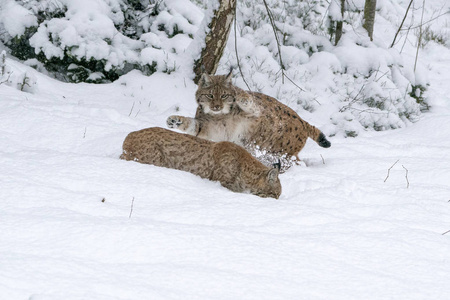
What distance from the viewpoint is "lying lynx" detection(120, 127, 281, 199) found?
16.6 ft

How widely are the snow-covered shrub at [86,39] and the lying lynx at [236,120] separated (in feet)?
9.31

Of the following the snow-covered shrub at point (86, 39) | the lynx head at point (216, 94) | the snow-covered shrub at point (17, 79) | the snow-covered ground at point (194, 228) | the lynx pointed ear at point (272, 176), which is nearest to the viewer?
the snow-covered ground at point (194, 228)

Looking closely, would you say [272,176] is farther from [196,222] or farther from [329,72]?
[329,72]

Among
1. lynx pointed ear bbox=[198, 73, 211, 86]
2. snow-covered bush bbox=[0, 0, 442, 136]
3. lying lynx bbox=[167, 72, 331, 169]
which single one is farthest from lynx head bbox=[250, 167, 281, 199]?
snow-covered bush bbox=[0, 0, 442, 136]

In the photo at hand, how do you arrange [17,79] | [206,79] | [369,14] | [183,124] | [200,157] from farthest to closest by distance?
[369,14] < [17,79] < [206,79] < [183,124] < [200,157]

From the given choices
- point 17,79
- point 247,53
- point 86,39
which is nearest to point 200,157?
point 17,79

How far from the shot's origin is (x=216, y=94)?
6129mm

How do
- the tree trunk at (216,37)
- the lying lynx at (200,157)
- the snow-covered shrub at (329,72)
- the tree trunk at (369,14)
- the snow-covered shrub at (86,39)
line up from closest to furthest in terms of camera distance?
1. the lying lynx at (200,157)
2. the tree trunk at (216,37)
3. the snow-covered shrub at (86,39)
4. the snow-covered shrub at (329,72)
5. the tree trunk at (369,14)

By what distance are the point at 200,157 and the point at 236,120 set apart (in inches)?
44.3

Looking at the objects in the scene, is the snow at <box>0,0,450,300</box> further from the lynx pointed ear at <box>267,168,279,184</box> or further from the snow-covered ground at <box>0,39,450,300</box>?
the lynx pointed ear at <box>267,168,279,184</box>

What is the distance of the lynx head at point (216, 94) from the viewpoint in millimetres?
6122

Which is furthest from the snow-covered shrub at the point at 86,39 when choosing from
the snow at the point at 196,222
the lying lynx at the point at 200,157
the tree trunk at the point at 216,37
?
the lying lynx at the point at 200,157

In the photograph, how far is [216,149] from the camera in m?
5.28

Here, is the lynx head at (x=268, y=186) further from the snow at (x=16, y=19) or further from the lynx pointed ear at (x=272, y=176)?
the snow at (x=16, y=19)
